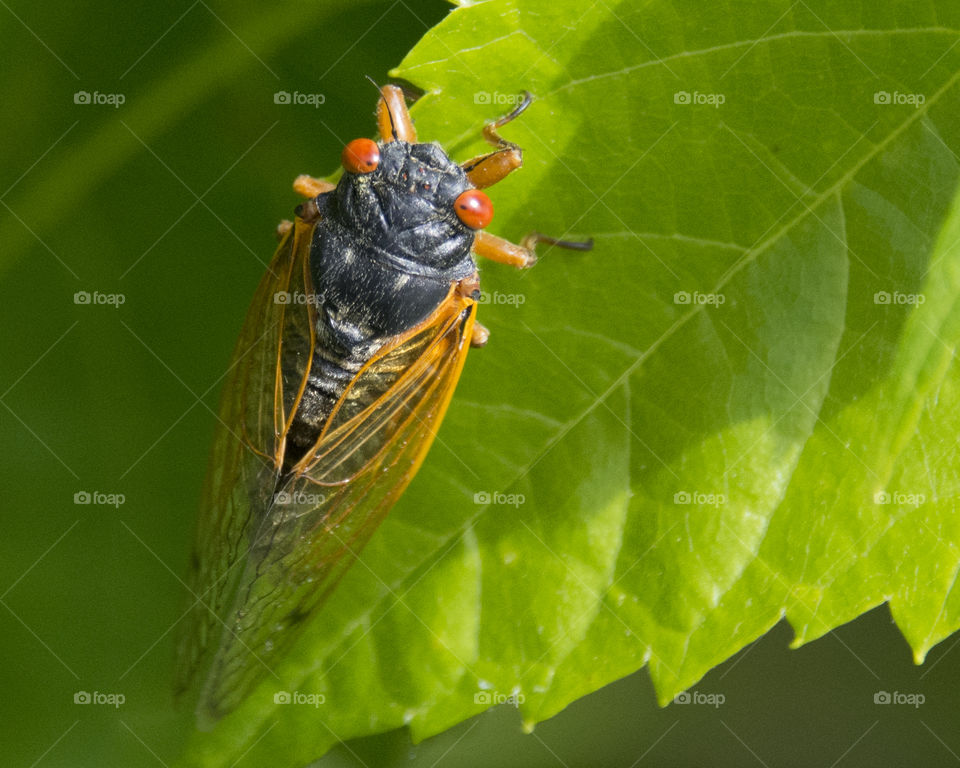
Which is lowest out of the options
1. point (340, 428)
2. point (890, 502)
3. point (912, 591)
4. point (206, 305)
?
point (912, 591)

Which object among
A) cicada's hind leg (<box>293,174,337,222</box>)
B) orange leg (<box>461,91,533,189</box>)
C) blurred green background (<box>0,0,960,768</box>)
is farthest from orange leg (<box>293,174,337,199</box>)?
orange leg (<box>461,91,533,189</box>)

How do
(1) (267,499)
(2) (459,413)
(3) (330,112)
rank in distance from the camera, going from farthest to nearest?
(3) (330,112) → (1) (267,499) → (2) (459,413)

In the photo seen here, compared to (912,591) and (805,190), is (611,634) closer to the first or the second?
(912,591)

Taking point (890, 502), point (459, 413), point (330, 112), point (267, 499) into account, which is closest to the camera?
point (890, 502)

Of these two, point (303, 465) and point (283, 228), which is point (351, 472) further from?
point (283, 228)

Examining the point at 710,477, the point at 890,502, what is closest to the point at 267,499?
the point at 710,477

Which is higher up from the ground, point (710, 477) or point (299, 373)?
point (299, 373)
